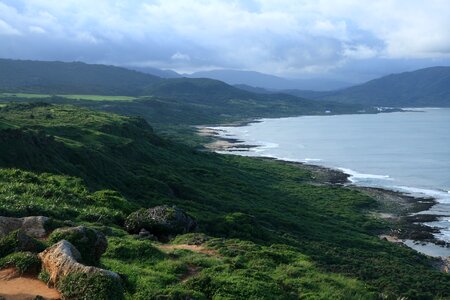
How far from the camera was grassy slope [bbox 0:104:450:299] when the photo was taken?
1981 centimetres

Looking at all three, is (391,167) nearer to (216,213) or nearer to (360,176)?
(360,176)

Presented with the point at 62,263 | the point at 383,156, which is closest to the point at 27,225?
the point at 62,263

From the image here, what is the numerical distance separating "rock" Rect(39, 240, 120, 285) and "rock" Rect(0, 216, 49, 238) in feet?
13.1

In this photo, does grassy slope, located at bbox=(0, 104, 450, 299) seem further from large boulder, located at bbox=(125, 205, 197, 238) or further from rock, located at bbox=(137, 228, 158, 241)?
rock, located at bbox=(137, 228, 158, 241)

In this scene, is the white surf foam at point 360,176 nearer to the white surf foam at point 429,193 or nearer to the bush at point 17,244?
the white surf foam at point 429,193

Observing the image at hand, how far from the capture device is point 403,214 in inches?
2783

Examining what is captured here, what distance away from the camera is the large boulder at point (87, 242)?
17188 millimetres

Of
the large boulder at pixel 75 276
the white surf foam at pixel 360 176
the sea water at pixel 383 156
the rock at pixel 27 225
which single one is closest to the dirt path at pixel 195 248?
the rock at pixel 27 225

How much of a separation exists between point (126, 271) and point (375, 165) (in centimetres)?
10864

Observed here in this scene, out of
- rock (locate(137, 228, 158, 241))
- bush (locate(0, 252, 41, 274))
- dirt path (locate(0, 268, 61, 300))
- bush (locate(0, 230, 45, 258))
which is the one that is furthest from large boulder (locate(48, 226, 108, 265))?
rock (locate(137, 228, 158, 241))

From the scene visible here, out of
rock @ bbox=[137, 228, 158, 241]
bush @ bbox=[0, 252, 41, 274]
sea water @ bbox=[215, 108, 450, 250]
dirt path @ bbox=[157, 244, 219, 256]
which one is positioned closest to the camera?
bush @ bbox=[0, 252, 41, 274]

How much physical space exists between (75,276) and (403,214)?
64.2 m

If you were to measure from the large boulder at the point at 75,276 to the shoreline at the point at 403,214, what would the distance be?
130ft

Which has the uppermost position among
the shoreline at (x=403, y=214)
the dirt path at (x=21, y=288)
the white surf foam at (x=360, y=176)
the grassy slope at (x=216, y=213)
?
the dirt path at (x=21, y=288)
